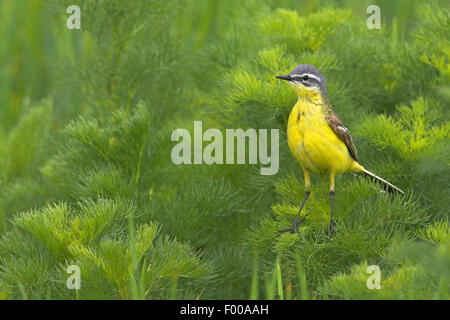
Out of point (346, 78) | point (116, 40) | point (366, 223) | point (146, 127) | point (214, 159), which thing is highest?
point (116, 40)

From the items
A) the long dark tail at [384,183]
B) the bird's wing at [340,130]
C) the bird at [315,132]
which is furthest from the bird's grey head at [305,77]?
the long dark tail at [384,183]

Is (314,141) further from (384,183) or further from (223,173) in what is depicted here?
(223,173)

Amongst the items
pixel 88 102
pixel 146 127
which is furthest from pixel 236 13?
pixel 146 127

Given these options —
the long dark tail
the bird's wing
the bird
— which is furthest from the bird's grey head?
the long dark tail

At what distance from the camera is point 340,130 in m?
2.36

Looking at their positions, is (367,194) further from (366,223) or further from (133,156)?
(133,156)

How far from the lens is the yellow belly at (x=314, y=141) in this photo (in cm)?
229

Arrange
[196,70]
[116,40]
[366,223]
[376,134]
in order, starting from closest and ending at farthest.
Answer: [366,223], [376,134], [116,40], [196,70]

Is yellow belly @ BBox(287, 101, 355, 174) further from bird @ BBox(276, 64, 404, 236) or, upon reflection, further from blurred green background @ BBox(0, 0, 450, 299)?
blurred green background @ BBox(0, 0, 450, 299)

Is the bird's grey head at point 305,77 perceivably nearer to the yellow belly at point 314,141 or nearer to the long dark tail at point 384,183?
the yellow belly at point 314,141

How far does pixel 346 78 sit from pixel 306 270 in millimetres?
1006

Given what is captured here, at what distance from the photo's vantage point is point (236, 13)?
3506mm

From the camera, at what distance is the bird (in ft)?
7.54

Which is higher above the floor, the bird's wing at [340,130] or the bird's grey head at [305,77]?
the bird's grey head at [305,77]
